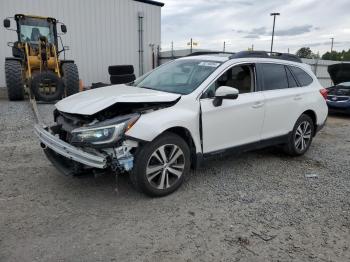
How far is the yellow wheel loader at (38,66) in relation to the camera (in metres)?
10.0

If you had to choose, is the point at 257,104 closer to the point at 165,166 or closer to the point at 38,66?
the point at 165,166

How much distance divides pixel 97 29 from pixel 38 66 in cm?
624

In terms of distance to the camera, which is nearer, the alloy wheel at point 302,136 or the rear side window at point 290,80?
the rear side window at point 290,80

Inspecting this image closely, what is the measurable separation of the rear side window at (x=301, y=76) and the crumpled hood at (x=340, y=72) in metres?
10.1

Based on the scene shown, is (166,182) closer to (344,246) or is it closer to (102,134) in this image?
(102,134)

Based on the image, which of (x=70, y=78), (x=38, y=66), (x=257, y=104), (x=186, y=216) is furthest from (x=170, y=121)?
(x=38, y=66)

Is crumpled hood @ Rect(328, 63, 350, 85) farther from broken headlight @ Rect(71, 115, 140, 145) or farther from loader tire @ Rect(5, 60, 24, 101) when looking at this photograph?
broken headlight @ Rect(71, 115, 140, 145)

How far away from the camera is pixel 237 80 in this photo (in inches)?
190

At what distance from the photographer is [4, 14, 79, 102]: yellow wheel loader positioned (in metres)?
10.0

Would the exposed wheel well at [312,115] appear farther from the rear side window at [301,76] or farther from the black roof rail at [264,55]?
the black roof rail at [264,55]

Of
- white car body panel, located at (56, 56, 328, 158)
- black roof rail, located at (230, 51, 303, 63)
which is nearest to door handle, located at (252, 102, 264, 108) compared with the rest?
white car body panel, located at (56, 56, 328, 158)

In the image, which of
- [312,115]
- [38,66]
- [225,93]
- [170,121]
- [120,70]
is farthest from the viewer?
[120,70]

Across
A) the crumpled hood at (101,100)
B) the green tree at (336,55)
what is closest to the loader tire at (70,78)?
the crumpled hood at (101,100)

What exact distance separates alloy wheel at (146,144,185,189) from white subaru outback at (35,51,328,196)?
0.04 feet
